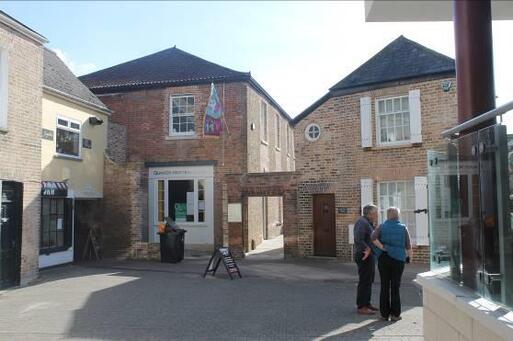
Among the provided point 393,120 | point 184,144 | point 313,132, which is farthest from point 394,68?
point 184,144

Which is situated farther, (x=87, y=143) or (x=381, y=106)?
(x=87, y=143)

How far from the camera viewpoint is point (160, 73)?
2083cm

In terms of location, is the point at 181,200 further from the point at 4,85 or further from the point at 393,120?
the point at 4,85

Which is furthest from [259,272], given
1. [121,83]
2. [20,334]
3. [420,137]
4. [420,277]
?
[121,83]

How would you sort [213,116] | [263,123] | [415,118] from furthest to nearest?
[263,123], [213,116], [415,118]

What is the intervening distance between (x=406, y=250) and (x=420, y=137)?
291 inches

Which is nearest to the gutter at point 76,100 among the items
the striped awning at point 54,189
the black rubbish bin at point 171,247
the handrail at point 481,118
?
the striped awning at point 54,189

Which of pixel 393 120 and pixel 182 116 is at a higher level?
pixel 182 116

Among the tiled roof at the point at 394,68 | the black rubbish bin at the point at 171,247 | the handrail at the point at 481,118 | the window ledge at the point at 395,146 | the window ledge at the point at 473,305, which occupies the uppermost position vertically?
the tiled roof at the point at 394,68

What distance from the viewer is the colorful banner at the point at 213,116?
18422 mm

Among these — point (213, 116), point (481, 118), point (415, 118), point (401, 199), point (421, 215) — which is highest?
point (213, 116)

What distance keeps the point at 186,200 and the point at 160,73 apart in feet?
18.4

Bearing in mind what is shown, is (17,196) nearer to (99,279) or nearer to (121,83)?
(99,279)

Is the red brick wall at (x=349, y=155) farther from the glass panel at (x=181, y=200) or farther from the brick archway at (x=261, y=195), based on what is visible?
the glass panel at (x=181, y=200)
